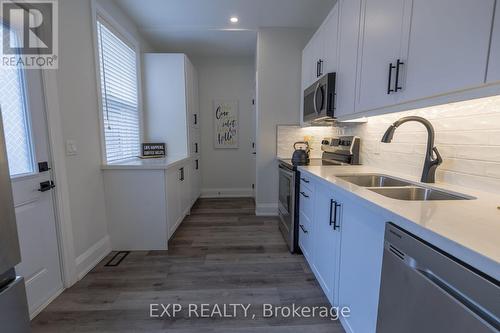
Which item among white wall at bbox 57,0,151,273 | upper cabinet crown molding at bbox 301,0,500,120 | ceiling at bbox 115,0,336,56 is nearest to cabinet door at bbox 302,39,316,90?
ceiling at bbox 115,0,336,56

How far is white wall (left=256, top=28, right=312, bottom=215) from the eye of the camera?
3.28m

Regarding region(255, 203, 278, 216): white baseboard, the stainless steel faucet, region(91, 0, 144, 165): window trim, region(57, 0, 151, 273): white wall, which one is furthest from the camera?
region(255, 203, 278, 216): white baseboard

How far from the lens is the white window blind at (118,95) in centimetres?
247

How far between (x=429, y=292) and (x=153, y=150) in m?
3.37

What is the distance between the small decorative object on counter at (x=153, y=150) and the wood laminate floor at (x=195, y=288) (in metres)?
1.24

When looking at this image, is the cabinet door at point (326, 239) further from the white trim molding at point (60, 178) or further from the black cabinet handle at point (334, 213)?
the white trim molding at point (60, 178)

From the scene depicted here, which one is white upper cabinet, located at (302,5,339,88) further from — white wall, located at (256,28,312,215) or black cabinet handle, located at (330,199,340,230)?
black cabinet handle, located at (330,199,340,230)

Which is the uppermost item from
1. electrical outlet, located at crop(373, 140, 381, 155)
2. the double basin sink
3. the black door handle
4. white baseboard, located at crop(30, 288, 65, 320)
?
electrical outlet, located at crop(373, 140, 381, 155)

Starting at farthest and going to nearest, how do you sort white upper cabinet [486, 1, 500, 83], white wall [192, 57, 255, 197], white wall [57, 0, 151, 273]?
white wall [192, 57, 255, 197] < white wall [57, 0, 151, 273] < white upper cabinet [486, 1, 500, 83]

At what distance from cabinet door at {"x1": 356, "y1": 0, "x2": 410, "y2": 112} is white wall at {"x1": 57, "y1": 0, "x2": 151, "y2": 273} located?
2.29 meters

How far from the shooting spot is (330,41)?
2.14 meters

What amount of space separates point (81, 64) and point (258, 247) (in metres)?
2.49

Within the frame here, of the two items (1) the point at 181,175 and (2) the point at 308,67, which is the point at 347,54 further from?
(1) the point at 181,175

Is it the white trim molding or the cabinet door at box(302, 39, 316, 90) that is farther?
the cabinet door at box(302, 39, 316, 90)
